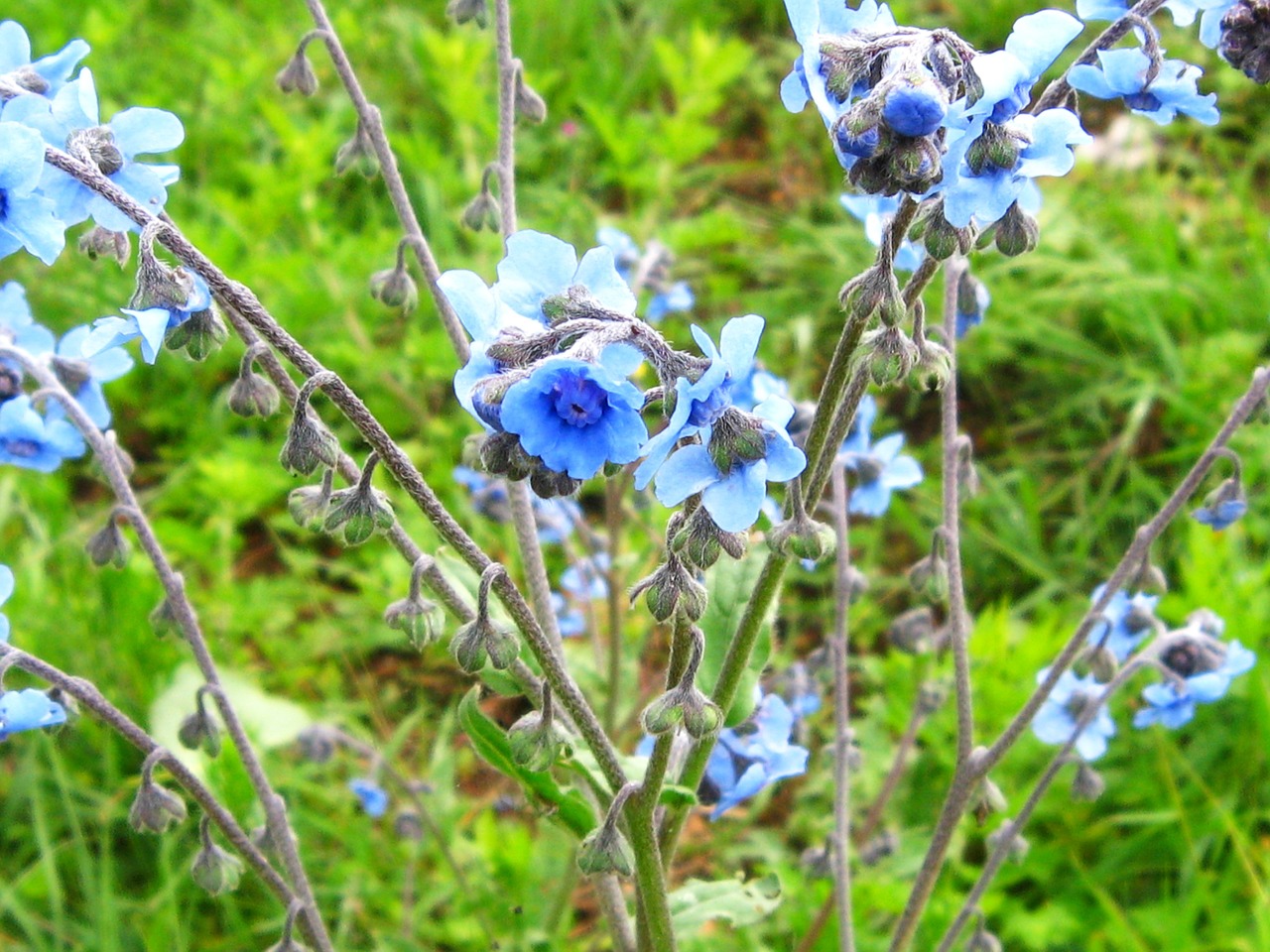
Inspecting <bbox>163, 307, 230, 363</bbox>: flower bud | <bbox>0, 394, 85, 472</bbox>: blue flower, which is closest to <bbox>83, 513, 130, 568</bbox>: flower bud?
<bbox>0, 394, 85, 472</bbox>: blue flower

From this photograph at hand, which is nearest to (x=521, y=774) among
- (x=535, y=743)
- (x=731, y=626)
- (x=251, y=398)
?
(x=535, y=743)

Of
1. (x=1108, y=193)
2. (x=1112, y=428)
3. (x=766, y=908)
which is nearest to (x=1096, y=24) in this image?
(x=1108, y=193)

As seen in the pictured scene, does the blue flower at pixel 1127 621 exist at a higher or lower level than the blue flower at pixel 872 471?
lower

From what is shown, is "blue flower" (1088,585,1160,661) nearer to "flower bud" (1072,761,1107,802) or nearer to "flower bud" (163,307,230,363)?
"flower bud" (1072,761,1107,802)

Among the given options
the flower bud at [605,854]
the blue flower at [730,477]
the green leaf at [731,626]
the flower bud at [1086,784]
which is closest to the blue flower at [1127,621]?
the flower bud at [1086,784]

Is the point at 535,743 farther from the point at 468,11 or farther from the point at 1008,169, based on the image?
the point at 468,11

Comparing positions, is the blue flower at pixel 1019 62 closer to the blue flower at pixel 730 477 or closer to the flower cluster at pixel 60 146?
the blue flower at pixel 730 477
